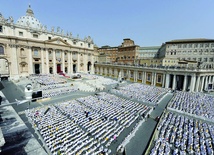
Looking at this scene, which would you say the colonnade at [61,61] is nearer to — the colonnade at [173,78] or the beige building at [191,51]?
the colonnade at [173,78]

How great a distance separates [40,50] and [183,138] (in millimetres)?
58568

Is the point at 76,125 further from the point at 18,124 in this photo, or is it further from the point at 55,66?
the point at 55,66

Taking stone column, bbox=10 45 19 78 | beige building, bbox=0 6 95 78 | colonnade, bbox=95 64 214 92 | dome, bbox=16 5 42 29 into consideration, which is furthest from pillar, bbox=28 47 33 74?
colonnade, bbox=95 64 214 92

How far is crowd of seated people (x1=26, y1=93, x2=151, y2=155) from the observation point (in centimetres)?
1127

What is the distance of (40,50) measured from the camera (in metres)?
51.8

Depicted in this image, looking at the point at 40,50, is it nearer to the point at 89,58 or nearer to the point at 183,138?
the point at 89,58

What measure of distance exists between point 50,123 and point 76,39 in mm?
61076

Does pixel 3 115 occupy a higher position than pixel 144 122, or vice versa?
pixel 3 115

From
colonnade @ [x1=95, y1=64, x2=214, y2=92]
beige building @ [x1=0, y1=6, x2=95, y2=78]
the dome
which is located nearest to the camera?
colonnade @ [x1=95, y1=64, x2=214, y2=92]

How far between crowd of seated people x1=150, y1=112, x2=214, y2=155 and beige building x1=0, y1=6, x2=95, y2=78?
53.5 metres

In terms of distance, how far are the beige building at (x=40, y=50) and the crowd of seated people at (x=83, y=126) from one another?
38.6 m

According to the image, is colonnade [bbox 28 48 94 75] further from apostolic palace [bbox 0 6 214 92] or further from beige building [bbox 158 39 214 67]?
beige building [bbox 158 39 214 67]

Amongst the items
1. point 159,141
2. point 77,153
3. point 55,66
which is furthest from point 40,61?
point 159,141

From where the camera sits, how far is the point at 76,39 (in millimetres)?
67438
